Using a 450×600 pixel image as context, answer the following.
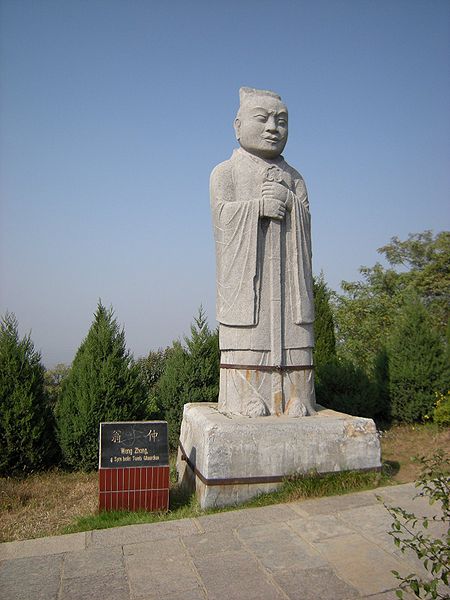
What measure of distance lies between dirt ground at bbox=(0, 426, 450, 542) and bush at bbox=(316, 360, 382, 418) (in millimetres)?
1268

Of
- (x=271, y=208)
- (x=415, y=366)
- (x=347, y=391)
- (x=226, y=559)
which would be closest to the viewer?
(x=226, y=559)

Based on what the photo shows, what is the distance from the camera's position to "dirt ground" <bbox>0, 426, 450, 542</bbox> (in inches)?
185

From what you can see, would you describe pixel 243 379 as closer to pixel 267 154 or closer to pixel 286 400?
pixel 286 400

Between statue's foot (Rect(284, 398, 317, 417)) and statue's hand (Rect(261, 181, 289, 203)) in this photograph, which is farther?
statue's hand (Rect(261, 181, 289, 203))

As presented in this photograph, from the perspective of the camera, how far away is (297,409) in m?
5.52

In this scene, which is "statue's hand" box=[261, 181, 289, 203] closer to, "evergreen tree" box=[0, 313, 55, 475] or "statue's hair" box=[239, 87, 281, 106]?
"statue's hair" box=[239, 87, 281, 106]

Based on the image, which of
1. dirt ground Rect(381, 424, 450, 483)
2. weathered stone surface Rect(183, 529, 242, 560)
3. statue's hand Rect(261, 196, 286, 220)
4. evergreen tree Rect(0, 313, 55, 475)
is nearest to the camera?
weathered stone surface Rect(183, 529, 242, 560)

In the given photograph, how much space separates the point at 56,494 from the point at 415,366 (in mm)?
6683

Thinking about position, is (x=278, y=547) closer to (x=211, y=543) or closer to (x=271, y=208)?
(x=211, y=543)

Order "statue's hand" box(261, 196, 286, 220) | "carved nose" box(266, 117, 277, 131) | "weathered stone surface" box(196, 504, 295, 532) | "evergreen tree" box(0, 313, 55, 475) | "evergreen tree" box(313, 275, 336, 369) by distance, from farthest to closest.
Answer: "evergreen tree" box(313, 275, 336, 369) → "evergreen tree" box(0, 313, 55, 475) → "carved nose" box(266, 117, 277, 131) → "statue's hand" box(261, 196, 286, 220) → "weathered stone surface" box(196, 504, 295, 532)

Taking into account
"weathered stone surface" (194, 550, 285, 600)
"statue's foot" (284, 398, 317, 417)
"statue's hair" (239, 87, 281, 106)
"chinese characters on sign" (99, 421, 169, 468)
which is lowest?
"weathered stone surface" (194, 550, 285, 600)

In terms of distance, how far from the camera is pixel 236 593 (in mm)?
3092


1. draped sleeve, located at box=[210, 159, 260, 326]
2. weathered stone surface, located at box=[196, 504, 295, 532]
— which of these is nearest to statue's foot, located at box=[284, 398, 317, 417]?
draped sleeve, located at box=[210, 159, 260, 326]

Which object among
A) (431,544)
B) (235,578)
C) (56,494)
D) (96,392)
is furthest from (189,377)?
(431,544)
